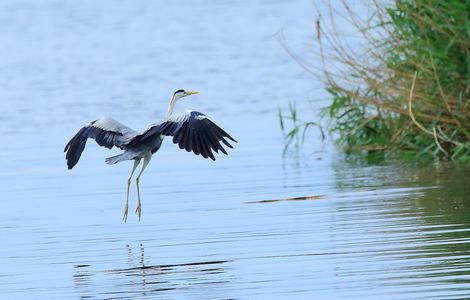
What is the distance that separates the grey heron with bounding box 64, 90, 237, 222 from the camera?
11047 millimetres

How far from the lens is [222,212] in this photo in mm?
11359

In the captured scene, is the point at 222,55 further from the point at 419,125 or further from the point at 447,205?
the point at 447,205

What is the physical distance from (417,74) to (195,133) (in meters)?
3.35

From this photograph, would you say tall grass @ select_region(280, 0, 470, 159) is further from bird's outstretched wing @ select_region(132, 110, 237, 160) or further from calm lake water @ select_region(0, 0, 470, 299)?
bird's outstretched wing @ select_region(132, 110, 237, 160)

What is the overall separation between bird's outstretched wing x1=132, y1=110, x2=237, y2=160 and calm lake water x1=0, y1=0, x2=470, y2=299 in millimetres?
606

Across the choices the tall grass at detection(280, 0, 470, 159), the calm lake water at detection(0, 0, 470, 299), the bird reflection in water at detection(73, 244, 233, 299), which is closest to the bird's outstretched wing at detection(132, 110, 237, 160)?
the calm lake water at detection(0, 0, 470, 299)

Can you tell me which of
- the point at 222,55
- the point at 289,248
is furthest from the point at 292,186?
the point at 222,55

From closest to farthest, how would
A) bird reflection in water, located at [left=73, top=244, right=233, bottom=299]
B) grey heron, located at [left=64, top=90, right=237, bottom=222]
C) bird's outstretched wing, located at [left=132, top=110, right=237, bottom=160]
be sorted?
bird reflection in water, located at [left=73, top=244, right=233, bottom=299], bird's outstretched wing, located at [left=132, top=110, right=237, bottom=160], grey heron, located at [left=64, top=90, right=237, bottom=222]

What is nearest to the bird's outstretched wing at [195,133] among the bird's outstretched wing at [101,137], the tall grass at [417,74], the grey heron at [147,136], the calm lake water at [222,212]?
the grey heron at [147,136]

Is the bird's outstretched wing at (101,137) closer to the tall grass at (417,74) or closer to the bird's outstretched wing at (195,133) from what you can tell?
the bird's outstretched wing at (195,133)

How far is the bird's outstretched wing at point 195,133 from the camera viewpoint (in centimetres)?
1093

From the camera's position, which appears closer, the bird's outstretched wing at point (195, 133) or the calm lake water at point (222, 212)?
the calm lake water at point (222, 212)

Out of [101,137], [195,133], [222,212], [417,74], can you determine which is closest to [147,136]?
[101,137]

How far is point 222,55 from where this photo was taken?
1128 inches
